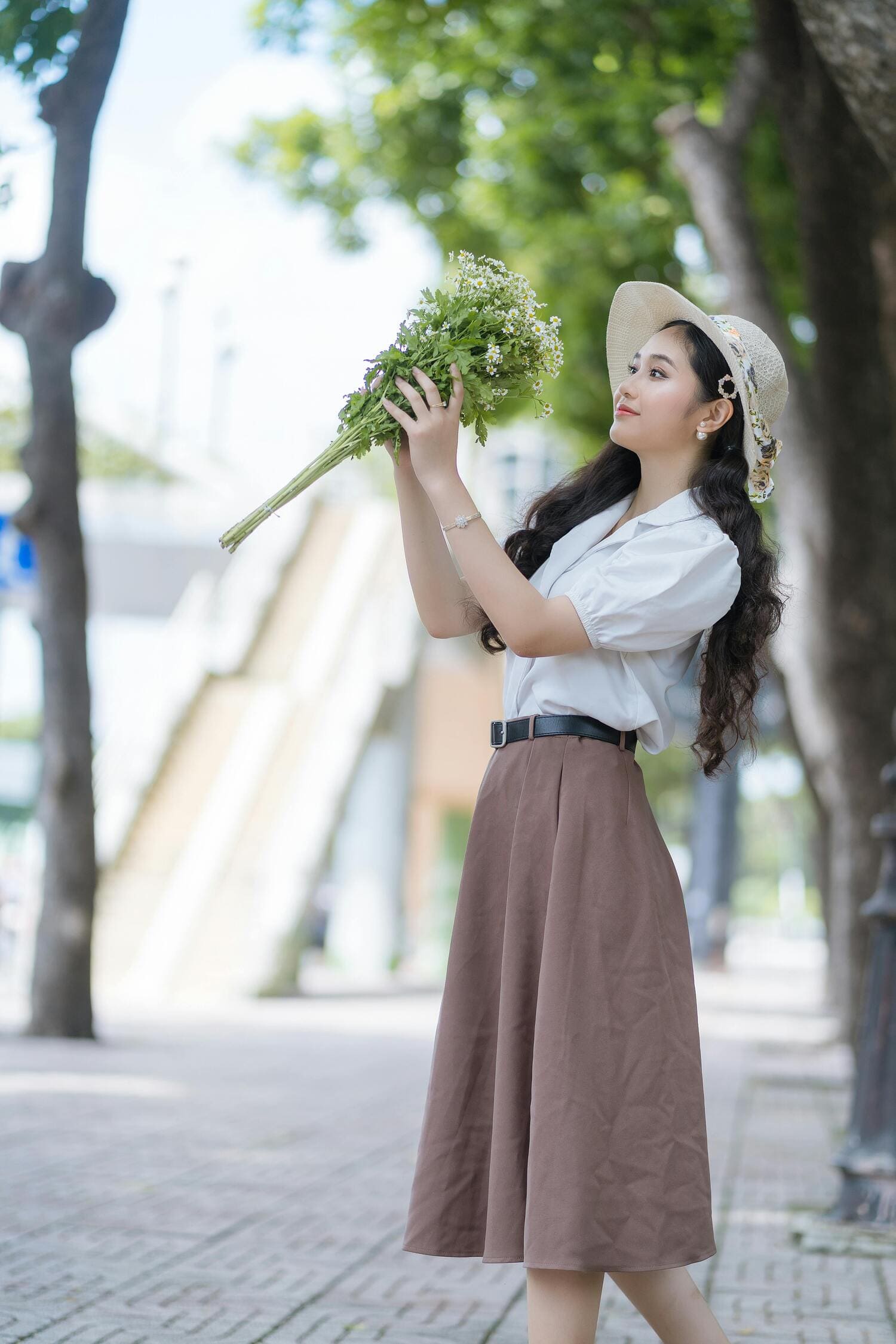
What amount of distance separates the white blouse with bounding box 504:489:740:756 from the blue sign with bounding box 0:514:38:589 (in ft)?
24.9

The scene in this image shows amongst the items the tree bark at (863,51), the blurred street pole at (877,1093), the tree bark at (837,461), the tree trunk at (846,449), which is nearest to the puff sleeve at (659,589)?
the tree bark at (863,51)

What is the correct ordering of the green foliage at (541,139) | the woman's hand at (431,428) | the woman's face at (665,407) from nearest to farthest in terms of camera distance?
the woman's hand at (431,428) < the woman's face at (665,407) < the green foliage at (541,139)

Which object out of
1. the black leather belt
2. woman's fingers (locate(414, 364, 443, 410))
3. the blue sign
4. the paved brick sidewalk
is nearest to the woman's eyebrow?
woman's fingers (locate(414, 364, 443, 410))

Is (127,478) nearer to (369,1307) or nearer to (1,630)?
(1,630)

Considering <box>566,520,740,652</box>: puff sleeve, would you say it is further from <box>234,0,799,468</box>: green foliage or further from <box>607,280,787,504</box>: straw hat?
<box>234,0,799,468</box>: green foliage

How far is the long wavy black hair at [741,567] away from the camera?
3053 mm

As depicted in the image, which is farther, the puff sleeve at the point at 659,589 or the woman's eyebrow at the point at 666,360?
the woman's eyebrow at the point at 666,360

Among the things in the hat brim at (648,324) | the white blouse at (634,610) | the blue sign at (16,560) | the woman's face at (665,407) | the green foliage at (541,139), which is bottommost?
the white blouse at (634,610)

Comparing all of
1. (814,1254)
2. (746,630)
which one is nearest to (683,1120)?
(746,630)

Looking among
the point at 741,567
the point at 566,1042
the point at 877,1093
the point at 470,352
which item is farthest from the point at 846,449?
the point at 566,1042

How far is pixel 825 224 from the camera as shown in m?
7.70

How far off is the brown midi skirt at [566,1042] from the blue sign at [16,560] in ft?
25.4

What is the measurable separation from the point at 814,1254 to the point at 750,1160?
210 centimetres

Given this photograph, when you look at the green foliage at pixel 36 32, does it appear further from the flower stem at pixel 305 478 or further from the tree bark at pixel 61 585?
the tree bark at pixel 61 585
